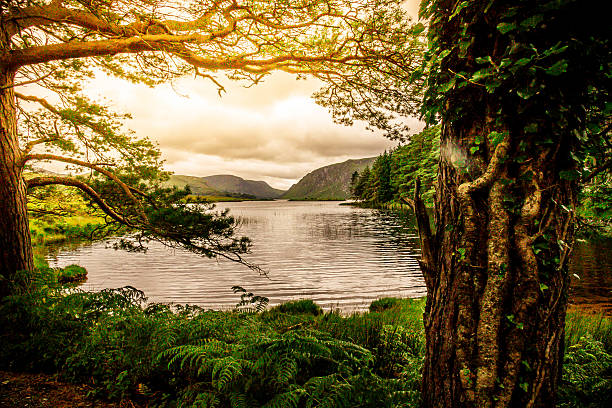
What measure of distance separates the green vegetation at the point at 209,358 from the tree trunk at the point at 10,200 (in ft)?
2.71

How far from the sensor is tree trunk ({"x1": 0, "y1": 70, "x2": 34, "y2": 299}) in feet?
15.2

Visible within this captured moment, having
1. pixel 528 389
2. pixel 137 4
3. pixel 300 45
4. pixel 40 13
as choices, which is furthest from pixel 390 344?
pixel 40 13

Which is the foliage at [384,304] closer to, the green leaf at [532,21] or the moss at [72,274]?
the green leaf at [532,21]

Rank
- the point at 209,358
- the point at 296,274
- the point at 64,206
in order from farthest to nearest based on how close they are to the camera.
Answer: the point at 296,274
the point at 64,206
the point at 209,358

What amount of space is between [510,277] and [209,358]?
97.4 inches

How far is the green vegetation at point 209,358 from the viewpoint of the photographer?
88.1 inches

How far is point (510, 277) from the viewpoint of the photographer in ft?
5.85

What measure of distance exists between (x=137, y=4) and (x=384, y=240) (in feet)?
90.3

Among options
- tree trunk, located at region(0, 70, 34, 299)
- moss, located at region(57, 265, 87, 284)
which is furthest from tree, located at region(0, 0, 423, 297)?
moss, located at region(57, 265, 87, 284)

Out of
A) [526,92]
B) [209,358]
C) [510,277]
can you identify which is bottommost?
[209,358]

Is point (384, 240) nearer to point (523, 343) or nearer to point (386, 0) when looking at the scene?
point (386, 0)

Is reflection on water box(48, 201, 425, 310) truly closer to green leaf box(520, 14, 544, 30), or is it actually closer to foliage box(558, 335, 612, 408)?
foliage box(558, 335, 612, 408)

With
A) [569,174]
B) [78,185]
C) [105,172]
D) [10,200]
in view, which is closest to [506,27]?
[569,174]

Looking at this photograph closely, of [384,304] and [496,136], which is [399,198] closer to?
[496,136]
